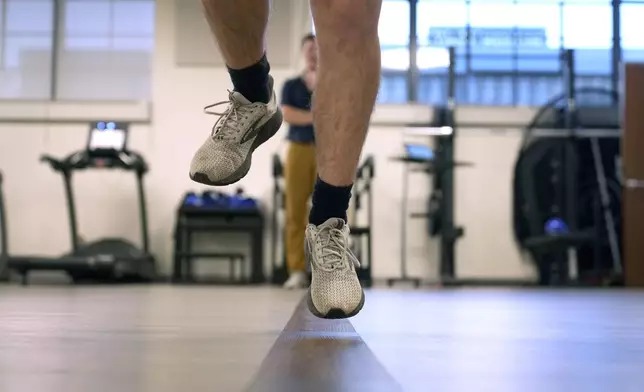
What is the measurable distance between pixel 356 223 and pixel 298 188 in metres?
1.40

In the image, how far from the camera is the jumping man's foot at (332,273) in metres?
1.20

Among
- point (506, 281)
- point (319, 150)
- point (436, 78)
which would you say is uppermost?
point (436, 78)

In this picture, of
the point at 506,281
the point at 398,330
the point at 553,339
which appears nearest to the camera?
the point at 553,339

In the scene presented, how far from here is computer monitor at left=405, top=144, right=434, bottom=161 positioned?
16.8 feet

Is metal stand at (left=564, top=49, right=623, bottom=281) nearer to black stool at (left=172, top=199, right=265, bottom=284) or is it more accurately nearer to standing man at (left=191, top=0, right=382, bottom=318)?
black stool at (left=172, top=199, right=265, bottom=284)

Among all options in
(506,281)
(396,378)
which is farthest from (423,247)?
(396,378)

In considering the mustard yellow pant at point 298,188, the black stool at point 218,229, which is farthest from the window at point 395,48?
the mustard yellow pant at point 298,188

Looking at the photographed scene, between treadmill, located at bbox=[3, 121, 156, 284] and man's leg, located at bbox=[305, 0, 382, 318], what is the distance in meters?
3.92

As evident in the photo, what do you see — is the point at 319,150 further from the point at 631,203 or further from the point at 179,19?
the point at 179,19

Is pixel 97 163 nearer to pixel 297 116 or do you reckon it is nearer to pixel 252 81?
pixel 297 116

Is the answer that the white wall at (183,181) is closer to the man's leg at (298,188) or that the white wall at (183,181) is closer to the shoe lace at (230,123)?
the man's leg at (298,188)

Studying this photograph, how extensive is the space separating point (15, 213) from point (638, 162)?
15.9ft

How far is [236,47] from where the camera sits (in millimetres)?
1408

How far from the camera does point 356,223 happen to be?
5617 mm
